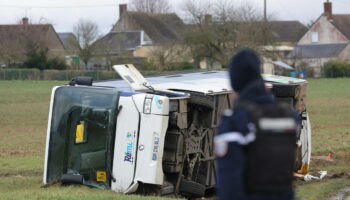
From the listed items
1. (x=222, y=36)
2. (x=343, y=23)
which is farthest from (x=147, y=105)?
(x=343, y=23)

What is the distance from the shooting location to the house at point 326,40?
8719 cm

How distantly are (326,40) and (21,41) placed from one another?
134ft

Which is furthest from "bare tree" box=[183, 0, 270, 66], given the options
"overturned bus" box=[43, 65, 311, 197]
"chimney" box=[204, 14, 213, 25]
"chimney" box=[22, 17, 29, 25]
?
"overturned bus" box=[43, 65, 311, 197]

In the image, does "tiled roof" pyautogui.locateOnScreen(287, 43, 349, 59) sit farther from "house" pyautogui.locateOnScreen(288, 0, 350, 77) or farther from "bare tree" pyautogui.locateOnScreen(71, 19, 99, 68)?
"bare tree" pyautogui.locateOnScreen(71, 19, 99, 68)

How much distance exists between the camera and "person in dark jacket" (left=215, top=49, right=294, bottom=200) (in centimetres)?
452

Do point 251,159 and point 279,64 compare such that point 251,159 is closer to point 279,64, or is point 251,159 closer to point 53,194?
point 53,194

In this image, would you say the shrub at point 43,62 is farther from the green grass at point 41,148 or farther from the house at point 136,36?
the green grass at point 41,148

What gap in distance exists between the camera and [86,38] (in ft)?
253

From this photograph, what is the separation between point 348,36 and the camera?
9125cm

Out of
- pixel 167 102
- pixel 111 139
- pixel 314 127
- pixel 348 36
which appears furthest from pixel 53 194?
pixel 348 36

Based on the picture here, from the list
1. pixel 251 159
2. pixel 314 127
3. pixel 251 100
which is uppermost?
pixel 251 100

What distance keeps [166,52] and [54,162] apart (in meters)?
58.6

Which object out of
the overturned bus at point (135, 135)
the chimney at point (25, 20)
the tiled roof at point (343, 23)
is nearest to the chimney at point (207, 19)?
the chimney at point (25, 20)

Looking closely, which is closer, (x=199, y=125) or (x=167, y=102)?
(x=167, y=102)
